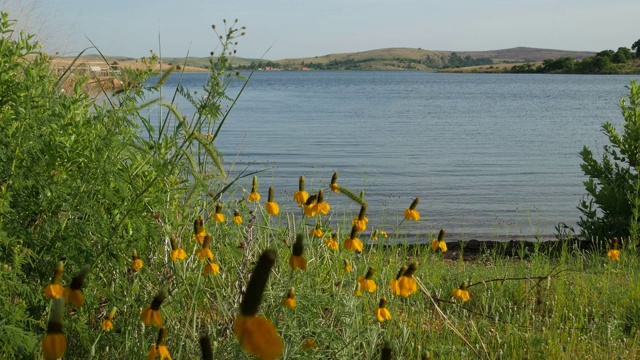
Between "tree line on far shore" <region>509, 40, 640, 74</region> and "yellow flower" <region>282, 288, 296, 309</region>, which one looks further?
"tree line on far shore" <region>509, 40, 640, 74</region>

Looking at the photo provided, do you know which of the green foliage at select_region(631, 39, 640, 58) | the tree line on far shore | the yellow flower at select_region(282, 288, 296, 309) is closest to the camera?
the yellow flower at select_region(282, 288, 296, 309)

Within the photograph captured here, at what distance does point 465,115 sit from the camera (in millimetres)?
35500

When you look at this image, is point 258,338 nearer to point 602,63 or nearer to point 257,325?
point 257,325

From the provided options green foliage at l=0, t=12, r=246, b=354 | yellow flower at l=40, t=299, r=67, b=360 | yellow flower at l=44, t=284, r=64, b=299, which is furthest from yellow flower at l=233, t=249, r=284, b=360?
green foliage at l=0, t=12, r=246, b=354

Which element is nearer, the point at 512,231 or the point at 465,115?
the point at 512,231

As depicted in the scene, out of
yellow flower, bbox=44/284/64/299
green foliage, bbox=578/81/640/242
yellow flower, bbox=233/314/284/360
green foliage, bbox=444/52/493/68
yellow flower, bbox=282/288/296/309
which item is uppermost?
yellow flower, bbox=233/314/284/360

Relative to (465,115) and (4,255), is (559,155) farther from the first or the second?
(4,255)

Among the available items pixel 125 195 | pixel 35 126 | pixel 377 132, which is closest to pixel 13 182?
pixel 35 126

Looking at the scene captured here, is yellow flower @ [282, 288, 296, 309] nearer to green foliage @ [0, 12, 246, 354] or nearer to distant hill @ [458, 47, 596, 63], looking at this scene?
green foliage @ [0, 12, 246, 354]

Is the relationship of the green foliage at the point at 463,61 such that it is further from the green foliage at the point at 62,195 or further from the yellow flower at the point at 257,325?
the yellow flower at the point at 257,325

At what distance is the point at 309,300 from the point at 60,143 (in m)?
1.43

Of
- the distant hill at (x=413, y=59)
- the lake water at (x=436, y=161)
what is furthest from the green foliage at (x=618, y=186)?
the distant hill at (x=413, y=59)

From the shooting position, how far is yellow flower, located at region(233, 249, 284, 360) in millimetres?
1016

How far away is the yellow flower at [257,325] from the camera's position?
1.02 metres
